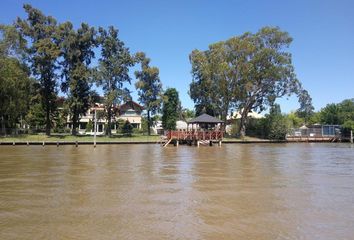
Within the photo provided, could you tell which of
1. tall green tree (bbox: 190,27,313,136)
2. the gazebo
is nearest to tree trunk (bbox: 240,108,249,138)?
tall green tree (bbox: 190,27,313,136)

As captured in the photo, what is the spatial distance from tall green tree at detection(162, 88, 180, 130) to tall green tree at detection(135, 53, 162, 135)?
3036 millimetres

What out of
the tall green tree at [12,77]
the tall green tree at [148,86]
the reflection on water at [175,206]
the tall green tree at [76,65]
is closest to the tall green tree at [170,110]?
the tall green tree at [148,86]

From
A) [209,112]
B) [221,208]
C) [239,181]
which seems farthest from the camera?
[209,112]

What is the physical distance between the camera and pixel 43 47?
5741cm

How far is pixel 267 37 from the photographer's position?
2427 inches

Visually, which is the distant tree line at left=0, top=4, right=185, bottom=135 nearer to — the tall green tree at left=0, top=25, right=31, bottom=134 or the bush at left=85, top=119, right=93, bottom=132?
the tall green tree at left=0, top=25, right=31, bottom=134

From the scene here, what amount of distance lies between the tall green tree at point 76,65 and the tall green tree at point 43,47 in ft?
4.53

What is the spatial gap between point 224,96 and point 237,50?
7651 millimetres

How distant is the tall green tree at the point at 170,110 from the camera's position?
71.0 meters

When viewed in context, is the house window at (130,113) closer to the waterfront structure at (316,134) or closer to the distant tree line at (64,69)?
the distant tree line at (64,69)

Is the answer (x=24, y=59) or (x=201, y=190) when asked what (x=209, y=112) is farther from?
(x=201, y=190)

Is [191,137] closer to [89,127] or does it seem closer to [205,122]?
[205,122]

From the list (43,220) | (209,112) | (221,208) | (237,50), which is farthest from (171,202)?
(209,112)

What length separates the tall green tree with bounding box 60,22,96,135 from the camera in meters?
59.5
